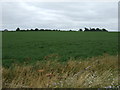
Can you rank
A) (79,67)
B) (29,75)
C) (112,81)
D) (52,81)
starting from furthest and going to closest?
(79,67) → (29,75) → (112,81) → (52,81)

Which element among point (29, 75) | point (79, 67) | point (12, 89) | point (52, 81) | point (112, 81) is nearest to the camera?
point (12, 89)

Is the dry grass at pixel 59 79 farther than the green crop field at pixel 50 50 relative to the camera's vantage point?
No

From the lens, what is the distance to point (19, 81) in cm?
400

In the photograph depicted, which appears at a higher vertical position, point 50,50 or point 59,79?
point 50,50

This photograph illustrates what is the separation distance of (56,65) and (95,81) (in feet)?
6.03

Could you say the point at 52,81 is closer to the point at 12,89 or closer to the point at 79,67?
the point at 12,89

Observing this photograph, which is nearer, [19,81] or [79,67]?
[19,81]

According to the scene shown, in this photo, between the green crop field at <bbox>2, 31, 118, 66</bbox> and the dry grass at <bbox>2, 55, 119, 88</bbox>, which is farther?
the green crop field at <bbox>2, 31, 118, 66</bbox>

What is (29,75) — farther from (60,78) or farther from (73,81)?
(73,81)

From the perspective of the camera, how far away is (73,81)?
390 cm

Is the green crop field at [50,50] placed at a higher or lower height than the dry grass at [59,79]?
higher

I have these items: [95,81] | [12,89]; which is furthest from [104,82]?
[12,89]

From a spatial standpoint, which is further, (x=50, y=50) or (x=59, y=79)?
(x=50, y=50)

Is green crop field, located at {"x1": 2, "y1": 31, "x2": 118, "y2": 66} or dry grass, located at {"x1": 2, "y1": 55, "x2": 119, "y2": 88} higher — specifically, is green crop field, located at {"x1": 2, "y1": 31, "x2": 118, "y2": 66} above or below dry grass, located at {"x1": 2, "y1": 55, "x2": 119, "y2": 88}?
above
